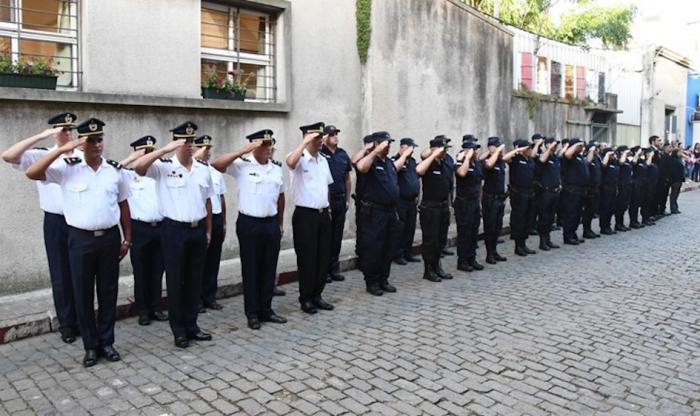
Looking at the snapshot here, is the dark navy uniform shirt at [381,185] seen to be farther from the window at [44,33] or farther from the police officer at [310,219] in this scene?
the window at [44,33]

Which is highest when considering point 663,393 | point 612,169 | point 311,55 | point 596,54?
point 596,54

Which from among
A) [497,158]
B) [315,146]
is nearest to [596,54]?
[497,158]

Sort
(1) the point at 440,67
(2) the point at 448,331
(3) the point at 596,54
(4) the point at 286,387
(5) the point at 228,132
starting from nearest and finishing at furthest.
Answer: (4) the point at 286,387
(2) the point at 448,331
(5) the point at 228,132
(1) the point at 440,67
(3) the point at 596,54

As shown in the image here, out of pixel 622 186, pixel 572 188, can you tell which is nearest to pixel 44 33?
pixel 572 188

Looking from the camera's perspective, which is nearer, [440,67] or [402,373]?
[402,373]

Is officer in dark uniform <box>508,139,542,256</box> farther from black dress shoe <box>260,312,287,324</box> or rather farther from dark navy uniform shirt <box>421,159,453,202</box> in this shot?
black dress shoe <box>260,312,287,324</box>

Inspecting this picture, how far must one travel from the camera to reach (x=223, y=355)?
5211mm

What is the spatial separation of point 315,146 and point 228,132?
2.57 m

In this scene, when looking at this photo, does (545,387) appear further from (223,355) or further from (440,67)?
(440,67)

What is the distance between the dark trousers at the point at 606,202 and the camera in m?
12.6

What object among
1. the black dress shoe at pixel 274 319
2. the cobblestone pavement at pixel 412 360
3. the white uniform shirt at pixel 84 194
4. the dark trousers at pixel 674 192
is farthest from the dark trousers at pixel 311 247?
the dark trousers at pixel 674 192

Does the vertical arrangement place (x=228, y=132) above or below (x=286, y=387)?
above

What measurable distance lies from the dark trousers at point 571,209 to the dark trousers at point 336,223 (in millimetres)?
4945

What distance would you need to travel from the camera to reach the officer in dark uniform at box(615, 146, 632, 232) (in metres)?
13.2
